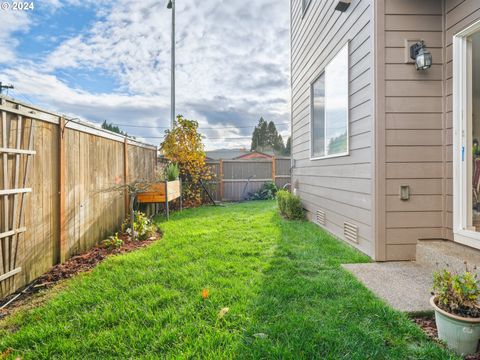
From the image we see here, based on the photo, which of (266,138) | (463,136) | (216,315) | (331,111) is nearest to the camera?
(216,315)

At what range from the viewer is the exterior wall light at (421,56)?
2575mm

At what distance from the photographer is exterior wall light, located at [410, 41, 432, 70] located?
2575 millimetres

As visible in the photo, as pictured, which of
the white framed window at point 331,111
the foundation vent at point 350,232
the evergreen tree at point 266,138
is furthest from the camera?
the evergreen tree at point 266,138

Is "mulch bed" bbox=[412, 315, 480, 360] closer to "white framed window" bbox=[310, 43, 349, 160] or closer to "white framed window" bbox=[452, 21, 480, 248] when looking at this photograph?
"white framed window" bbox=[452, 21, 480, 248]

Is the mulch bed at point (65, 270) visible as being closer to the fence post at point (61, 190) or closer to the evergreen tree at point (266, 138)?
the fence post at point (61, 190)

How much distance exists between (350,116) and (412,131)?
2.46 ft

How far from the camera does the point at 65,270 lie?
2611 mm

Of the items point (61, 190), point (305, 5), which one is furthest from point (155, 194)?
point (305, 5)

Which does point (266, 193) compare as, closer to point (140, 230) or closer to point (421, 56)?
point (140, 230)

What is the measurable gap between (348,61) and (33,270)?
406 centimetres

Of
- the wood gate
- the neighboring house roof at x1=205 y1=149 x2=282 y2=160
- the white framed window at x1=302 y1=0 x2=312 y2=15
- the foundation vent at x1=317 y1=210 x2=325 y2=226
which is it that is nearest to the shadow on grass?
the foundation vent at x1=317 y1=210 x2=325 y2=226

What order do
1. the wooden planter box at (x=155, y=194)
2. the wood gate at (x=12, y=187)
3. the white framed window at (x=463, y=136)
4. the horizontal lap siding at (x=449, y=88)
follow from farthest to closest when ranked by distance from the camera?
the wooden planter box at (x=155, y=194)
the horizontal lap siding at (x=449, y=88)
the white framed window at (x=463, y=136)
the wood gate at (x=12, y=187)

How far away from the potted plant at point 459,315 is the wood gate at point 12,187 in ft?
9.83

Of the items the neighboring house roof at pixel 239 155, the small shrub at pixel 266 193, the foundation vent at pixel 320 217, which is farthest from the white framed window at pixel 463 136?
the neighboring house roof at pixel 239 155
